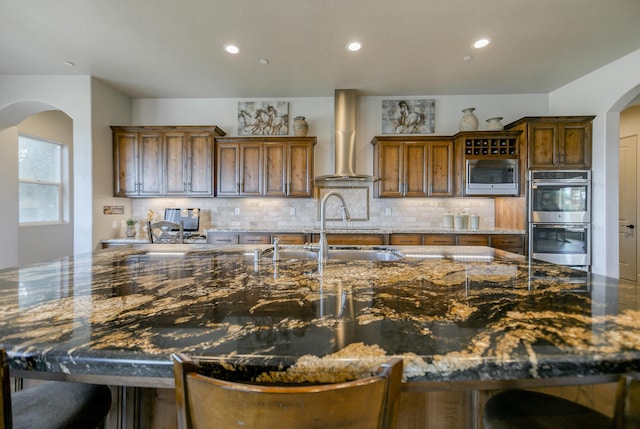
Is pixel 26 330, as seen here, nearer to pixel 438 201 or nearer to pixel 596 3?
pixel 596 3

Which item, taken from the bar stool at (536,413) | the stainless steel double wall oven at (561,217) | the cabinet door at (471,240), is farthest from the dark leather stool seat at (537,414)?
the stainless steel double wall oven at (561,217)

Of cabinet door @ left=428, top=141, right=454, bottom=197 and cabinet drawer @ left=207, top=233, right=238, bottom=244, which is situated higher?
cabinet door @ left=428, top=141, right=454, bottom=197

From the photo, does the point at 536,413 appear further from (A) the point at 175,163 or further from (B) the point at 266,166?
(A) the point at 175,163

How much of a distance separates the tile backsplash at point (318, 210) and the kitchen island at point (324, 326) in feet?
10.2

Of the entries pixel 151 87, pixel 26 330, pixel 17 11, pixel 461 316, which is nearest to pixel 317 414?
pixel 461 316

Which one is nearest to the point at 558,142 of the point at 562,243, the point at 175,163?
the point at 562,243

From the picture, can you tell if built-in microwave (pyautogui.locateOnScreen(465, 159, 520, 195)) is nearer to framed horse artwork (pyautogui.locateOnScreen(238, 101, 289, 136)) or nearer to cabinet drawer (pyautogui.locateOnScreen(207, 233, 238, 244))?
framed horse artwork (pyautogui.locateOnScreen(238, 101, 289, 136))

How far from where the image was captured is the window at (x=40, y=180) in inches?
176

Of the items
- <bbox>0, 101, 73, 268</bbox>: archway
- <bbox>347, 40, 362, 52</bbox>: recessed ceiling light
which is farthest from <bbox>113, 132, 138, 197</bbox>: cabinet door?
<bbox>347, 40, 362, 52</bbox>: recessed ceiling light

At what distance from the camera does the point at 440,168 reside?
397cm

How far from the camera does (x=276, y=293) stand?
0.99 metres

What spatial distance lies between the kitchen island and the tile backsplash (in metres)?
3.10

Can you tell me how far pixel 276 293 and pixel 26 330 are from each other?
0.63 m

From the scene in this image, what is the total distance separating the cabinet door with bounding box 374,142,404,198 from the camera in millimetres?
4027
